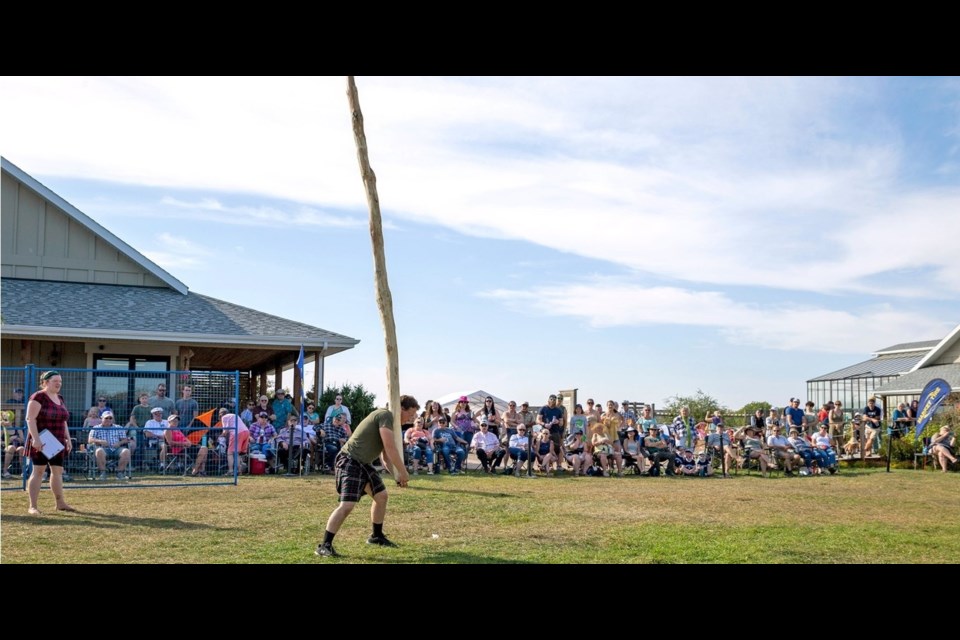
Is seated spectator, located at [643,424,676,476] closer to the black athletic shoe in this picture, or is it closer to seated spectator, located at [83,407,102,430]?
seated spectator, located at [83,407,102,430]

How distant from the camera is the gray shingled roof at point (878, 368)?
39.3 meters

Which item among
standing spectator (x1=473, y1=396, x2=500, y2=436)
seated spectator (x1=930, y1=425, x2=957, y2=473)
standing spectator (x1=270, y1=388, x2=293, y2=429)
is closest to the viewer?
standing spectator (x1=270, y1=388, x2=293, y2=429)

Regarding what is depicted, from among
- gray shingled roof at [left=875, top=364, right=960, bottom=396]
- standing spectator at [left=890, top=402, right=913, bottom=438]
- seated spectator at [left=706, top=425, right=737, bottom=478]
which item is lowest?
seated spectator at [left=706, top=425, right=737, bottom=478]

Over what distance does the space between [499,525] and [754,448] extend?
12081mm

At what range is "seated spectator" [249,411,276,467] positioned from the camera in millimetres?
17297

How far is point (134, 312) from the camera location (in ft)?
68.3

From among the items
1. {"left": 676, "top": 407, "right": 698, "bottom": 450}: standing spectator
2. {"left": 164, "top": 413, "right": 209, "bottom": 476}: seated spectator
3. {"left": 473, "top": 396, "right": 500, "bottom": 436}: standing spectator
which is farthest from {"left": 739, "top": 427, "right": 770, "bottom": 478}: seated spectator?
{"left": 164, "top": 413, "right": 209, "bottom": 476}: seated spectator

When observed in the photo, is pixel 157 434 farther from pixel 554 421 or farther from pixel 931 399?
pixel 931 399

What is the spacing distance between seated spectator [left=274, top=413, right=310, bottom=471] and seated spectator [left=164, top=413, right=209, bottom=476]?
6.40 ft

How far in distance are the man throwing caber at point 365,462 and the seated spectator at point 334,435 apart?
31.3ft
